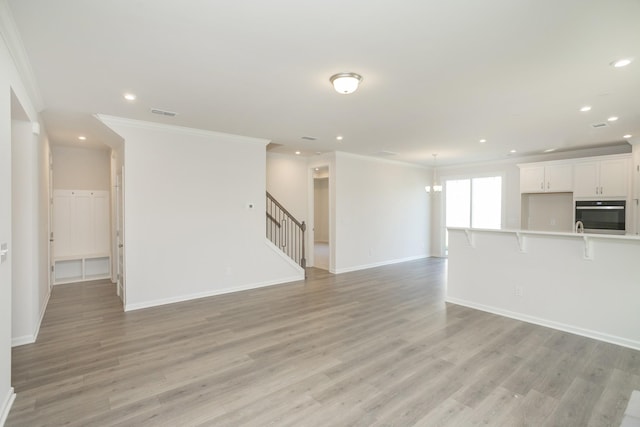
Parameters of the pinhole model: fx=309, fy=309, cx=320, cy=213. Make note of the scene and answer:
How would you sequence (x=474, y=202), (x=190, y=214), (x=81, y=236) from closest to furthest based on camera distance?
(x=190, y=214) → (x=81, y=236) → (x=474, y=202)

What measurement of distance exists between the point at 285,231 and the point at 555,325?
5.22m

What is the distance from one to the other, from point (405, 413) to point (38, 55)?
162 inches

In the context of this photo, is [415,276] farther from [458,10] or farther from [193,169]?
[458,10]

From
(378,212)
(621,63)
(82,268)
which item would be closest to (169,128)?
(82,268)

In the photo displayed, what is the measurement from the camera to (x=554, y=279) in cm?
390

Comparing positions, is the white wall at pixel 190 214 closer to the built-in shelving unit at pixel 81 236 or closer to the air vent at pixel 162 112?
the air vent at pixel 162 112

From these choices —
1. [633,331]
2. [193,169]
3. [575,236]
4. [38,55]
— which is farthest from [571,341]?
[38,55]

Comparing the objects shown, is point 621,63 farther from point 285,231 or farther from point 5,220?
point 285,231

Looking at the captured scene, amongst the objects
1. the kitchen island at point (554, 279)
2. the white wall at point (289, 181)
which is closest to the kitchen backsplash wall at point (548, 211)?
the kitchen island at point (554, 279)

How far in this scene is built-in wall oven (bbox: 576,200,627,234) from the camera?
5746 mm

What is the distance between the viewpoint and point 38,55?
2613 millimetres

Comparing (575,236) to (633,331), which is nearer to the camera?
(633,331)

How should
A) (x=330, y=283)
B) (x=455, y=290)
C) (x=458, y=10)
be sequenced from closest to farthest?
(x=458, y=10) → (x=455, y=290) → (x=330, y=283)

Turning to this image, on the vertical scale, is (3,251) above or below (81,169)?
below
